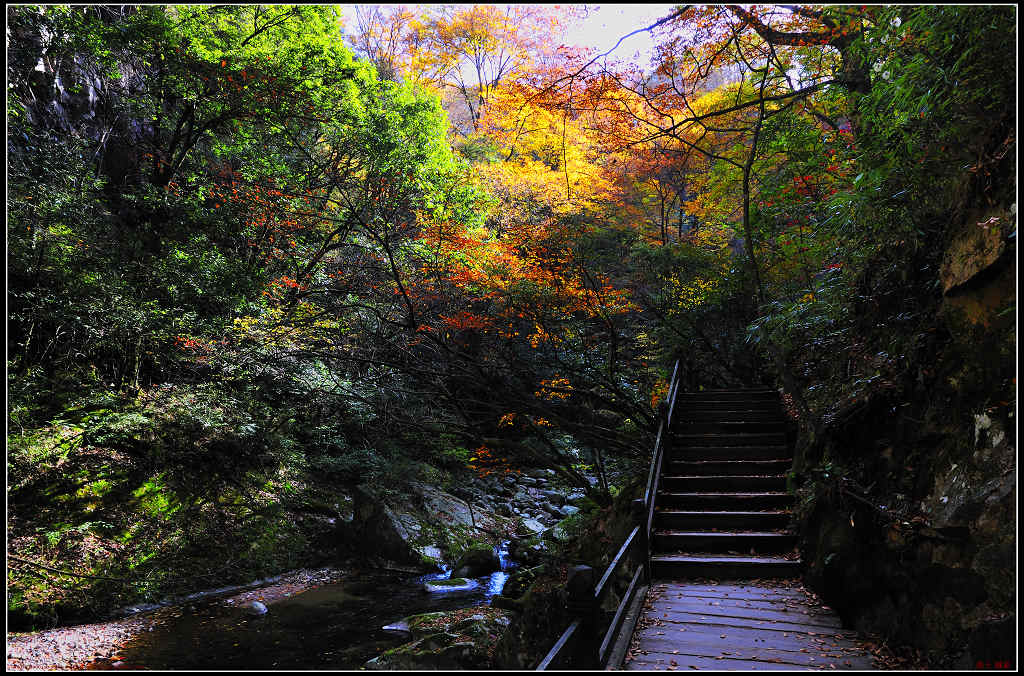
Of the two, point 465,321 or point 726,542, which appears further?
point 465,321

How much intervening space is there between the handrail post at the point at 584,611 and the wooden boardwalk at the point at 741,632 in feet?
1.27

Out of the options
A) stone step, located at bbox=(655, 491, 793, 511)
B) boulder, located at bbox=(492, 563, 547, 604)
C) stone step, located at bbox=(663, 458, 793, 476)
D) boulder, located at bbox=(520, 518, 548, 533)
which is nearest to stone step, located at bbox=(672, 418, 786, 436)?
stone step, located at bbox=(663, 458, 793, 476)

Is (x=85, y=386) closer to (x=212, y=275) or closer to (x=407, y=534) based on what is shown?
(x=212, y=275)

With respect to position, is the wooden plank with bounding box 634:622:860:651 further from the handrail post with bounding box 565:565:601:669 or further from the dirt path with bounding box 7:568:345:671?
the dirt path with bounding box 7:568:345:671

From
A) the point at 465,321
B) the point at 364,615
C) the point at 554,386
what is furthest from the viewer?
the point at 465,321

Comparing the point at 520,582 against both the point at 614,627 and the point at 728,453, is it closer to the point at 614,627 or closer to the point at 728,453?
the point at 728,453

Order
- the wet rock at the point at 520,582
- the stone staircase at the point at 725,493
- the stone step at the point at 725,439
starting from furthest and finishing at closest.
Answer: the wet rock at the point at 520,582 → the stone step at the point at 725,439 → the stone staircase at the point at 725,493

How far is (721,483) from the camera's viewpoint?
8.12 metres

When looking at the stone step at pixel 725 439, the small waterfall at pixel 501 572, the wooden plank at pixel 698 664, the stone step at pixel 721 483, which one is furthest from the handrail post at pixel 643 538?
the small waterfall at pixel 501 572

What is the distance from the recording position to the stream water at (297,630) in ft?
22.9

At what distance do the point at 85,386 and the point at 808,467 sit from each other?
12275mm

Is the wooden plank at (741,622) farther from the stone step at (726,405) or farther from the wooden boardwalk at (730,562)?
the stone step at (726,405)

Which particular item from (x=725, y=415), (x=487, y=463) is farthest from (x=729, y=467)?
(x=487, y=463)

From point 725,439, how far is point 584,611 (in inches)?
266
